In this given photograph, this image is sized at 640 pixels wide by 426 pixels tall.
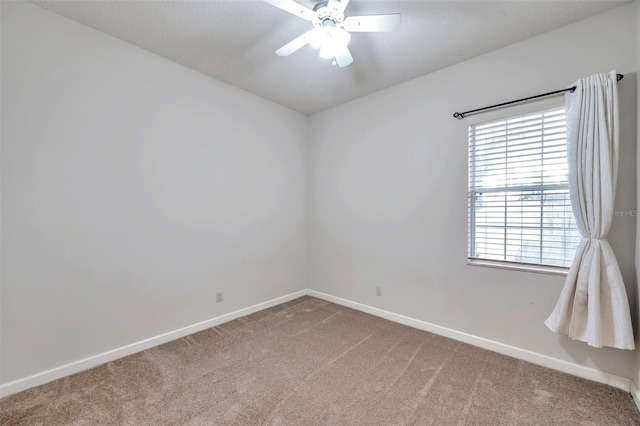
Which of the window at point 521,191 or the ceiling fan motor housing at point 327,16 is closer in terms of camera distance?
the ceiling fan motor housing at point 327,16

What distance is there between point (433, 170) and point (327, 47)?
61.7 inches

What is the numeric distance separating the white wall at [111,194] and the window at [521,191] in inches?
94.8

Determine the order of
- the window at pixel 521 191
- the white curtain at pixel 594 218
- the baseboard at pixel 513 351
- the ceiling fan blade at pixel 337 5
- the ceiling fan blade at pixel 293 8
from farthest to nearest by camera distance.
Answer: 1. the window at pixel 521 191
2. the baseboard at pixel 513 351
3. the white curtain at pixel 594 218
4. the ceiling fan blade at pixel 337 5
5. the ceiling fan blade at pixel 293 8

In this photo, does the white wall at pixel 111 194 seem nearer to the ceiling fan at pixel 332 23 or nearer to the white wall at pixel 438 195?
the white wall at pixel 438 195

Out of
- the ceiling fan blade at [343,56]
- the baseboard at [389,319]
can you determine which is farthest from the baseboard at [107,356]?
the ceiling fan blade at [343,56]

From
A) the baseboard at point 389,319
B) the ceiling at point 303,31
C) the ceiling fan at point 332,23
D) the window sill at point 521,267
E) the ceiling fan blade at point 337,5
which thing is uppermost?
the ceiling at point 303,31

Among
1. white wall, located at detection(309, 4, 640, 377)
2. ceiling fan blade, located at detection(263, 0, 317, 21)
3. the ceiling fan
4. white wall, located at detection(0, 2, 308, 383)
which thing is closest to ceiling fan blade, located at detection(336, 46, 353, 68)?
the ceiling fan

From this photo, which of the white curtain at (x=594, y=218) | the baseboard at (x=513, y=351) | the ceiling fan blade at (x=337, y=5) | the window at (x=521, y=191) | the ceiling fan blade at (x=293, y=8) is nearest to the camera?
the ceiling fan blade at (x=293, y=8)

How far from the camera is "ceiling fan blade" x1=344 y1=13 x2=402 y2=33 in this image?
5.25 feet

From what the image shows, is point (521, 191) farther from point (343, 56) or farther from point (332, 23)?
point (332, 23)

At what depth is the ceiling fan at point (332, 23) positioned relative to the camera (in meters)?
1.61

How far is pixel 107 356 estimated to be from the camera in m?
2.19

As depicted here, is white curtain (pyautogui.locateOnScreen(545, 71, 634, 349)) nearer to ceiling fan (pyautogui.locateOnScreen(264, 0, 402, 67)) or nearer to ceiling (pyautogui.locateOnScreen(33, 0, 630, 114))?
ceiling (pyautogui.locateOnScreen(33, 0, 630, 114))

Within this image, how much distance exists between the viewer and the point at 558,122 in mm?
2123
